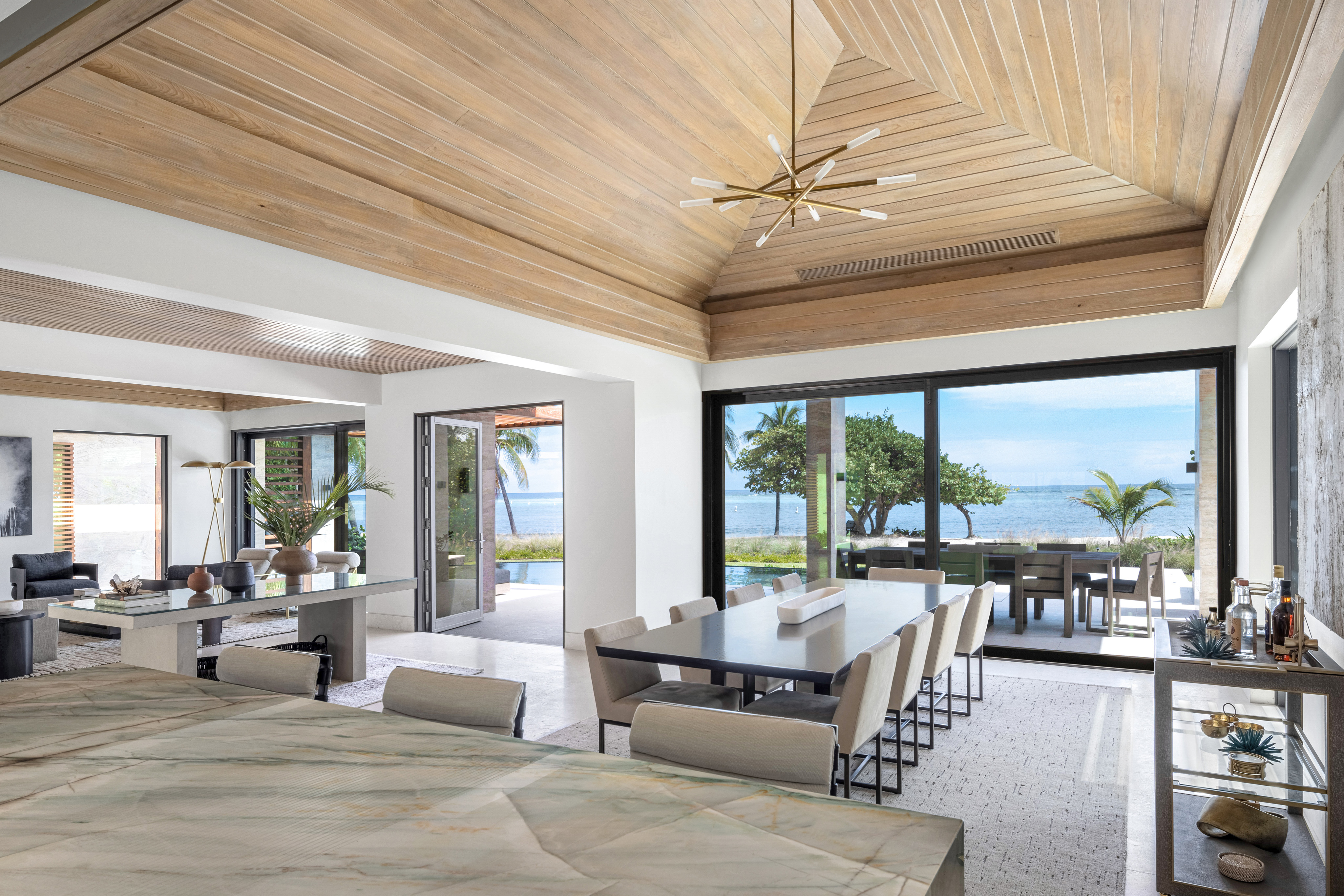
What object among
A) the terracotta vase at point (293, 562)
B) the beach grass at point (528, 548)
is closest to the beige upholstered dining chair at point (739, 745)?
the terracotta vase at point (293, 562)

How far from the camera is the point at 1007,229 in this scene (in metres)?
5.64

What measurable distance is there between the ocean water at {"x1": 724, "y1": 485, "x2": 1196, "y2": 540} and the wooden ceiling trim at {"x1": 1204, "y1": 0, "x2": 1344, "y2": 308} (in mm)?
2149

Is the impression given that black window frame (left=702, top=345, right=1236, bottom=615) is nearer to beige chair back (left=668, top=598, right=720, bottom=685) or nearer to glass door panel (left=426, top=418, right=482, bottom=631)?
beige chair back (left=668, top=598, right=720, bottom=685)

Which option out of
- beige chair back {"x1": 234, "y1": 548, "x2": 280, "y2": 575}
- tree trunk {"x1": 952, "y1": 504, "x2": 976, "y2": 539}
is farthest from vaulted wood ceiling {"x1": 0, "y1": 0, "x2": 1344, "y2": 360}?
beige chair back {"x1": 234, "y1": 548, "x2": 280, "y2": 575}

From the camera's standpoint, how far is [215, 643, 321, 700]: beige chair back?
221cm

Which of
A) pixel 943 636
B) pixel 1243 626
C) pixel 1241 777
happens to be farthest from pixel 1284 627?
pixel 943 636

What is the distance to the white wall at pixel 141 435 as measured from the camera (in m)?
8.96

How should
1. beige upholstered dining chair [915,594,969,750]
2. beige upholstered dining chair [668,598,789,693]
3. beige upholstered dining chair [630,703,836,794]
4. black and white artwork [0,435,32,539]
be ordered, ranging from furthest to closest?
black and white artwork [0,435,32,539]
beige upholstered dining chair [668,598,789,693]
beige upholstered dining chair [915,594,969,750]
beige upholstered dining chair [630,703,836,794]

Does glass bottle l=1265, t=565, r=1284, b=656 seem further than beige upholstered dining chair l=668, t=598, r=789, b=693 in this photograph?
No

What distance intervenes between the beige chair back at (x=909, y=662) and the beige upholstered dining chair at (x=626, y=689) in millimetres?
686

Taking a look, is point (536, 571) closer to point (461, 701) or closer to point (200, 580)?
point (200, 580)

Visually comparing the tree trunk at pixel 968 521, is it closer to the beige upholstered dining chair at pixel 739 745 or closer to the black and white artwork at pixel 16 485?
the beige upholstered dining chair at pixel 739 745

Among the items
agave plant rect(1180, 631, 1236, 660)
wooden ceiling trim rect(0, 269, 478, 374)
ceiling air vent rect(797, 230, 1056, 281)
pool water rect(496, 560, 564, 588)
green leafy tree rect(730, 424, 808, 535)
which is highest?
ceiling air vent rect(797, 230, 1056, 281)

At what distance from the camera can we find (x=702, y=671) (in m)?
4.50
